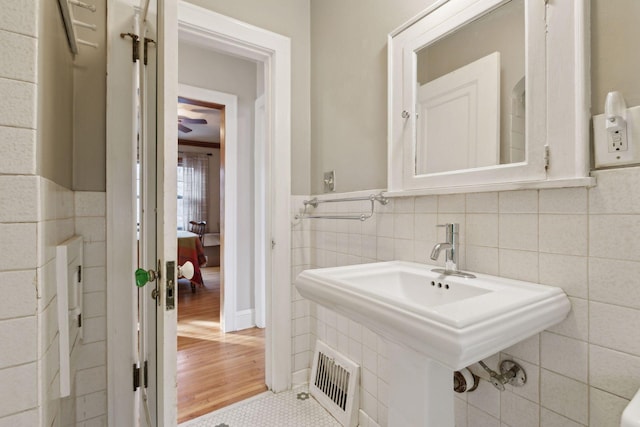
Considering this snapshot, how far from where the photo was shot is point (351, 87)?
5.48 feet

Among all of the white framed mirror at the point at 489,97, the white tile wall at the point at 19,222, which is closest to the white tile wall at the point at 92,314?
the white tile wall at the point at 19,222

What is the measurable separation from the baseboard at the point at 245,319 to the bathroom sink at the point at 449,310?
205cm

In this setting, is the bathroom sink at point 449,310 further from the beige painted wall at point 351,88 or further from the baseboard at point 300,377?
the baseboard at point 300,377

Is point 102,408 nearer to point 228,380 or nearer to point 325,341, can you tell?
point 228,380

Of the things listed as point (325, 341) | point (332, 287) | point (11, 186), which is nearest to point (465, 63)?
point (332, 287)

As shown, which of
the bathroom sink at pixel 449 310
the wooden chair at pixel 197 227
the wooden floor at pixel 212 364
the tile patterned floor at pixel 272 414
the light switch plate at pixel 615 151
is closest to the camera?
the bathroom sink at pixel 449 310

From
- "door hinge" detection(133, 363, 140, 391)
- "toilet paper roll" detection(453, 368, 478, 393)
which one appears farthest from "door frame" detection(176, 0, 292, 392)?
"toilet paper roll" detection(453, 368, 478, 393)

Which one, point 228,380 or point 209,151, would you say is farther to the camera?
point 209,151

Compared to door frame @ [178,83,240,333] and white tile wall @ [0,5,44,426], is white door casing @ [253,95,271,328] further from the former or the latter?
white tile wall @ [0,5,44,426]

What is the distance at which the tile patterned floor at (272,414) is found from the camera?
157 cm

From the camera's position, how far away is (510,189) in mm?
920

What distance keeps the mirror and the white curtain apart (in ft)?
20.0

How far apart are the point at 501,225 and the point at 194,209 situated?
648 centimetres

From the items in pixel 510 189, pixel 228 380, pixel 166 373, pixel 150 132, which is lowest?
pixel 228 380
